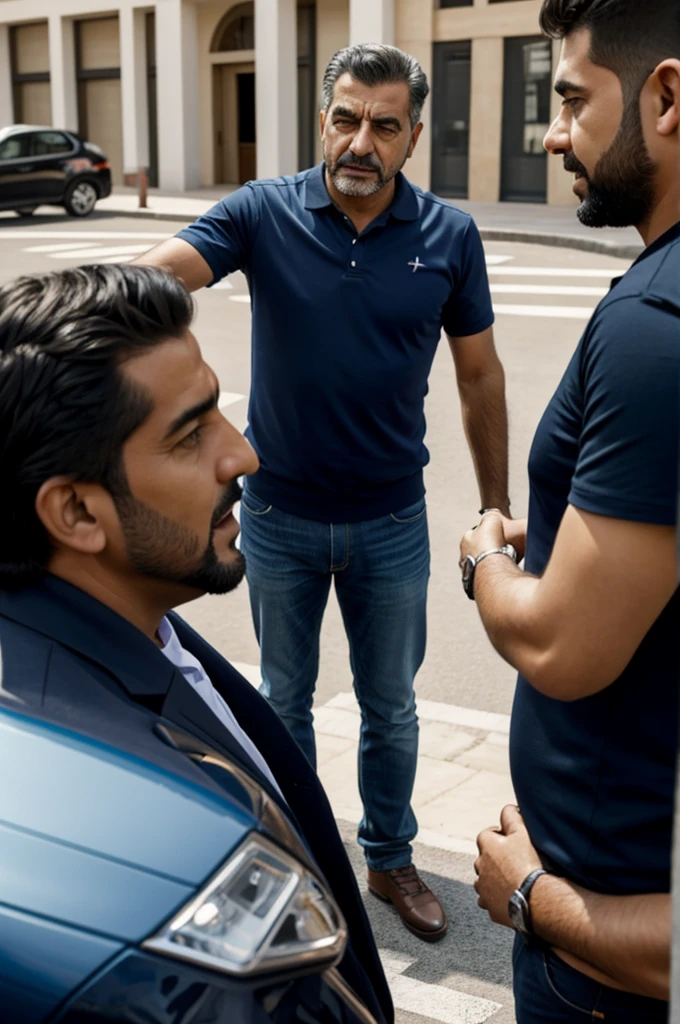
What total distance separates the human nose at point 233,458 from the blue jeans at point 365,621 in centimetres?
141

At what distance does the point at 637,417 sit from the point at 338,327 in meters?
1.82

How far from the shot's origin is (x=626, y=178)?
1.79 metres

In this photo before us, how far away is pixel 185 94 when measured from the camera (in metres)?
28.4

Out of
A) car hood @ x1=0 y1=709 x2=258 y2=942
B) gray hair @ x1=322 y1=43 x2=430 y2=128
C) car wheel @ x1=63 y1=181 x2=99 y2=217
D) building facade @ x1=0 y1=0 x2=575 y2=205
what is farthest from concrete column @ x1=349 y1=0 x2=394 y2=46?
car hood @ x1=0 y1=709 x2=258 y2=942

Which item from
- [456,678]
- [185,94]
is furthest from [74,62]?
[456,678]

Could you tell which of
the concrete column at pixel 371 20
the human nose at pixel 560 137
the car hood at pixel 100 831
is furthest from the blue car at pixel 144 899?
the concrete column at pixel 371 20

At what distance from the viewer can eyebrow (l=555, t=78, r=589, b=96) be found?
1.81m

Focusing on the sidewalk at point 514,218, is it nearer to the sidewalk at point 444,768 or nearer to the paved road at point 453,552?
the paved road at point 453,552

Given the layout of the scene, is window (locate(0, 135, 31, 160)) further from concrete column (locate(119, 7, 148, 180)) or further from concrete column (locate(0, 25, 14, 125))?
concrete column (locate(0, 25, 14, 125))

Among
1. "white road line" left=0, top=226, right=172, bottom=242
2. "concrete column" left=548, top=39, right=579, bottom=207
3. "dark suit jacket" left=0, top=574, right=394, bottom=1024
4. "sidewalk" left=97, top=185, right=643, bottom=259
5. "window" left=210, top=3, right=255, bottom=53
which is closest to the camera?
"dark suit jacket" left=0, top=574, right=394, bottom=1024

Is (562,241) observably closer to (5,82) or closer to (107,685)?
(107,685)

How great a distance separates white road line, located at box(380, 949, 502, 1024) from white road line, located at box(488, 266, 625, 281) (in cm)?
1227

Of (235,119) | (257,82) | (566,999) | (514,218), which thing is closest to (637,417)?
(566,999)

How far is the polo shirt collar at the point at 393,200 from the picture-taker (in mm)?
3480
